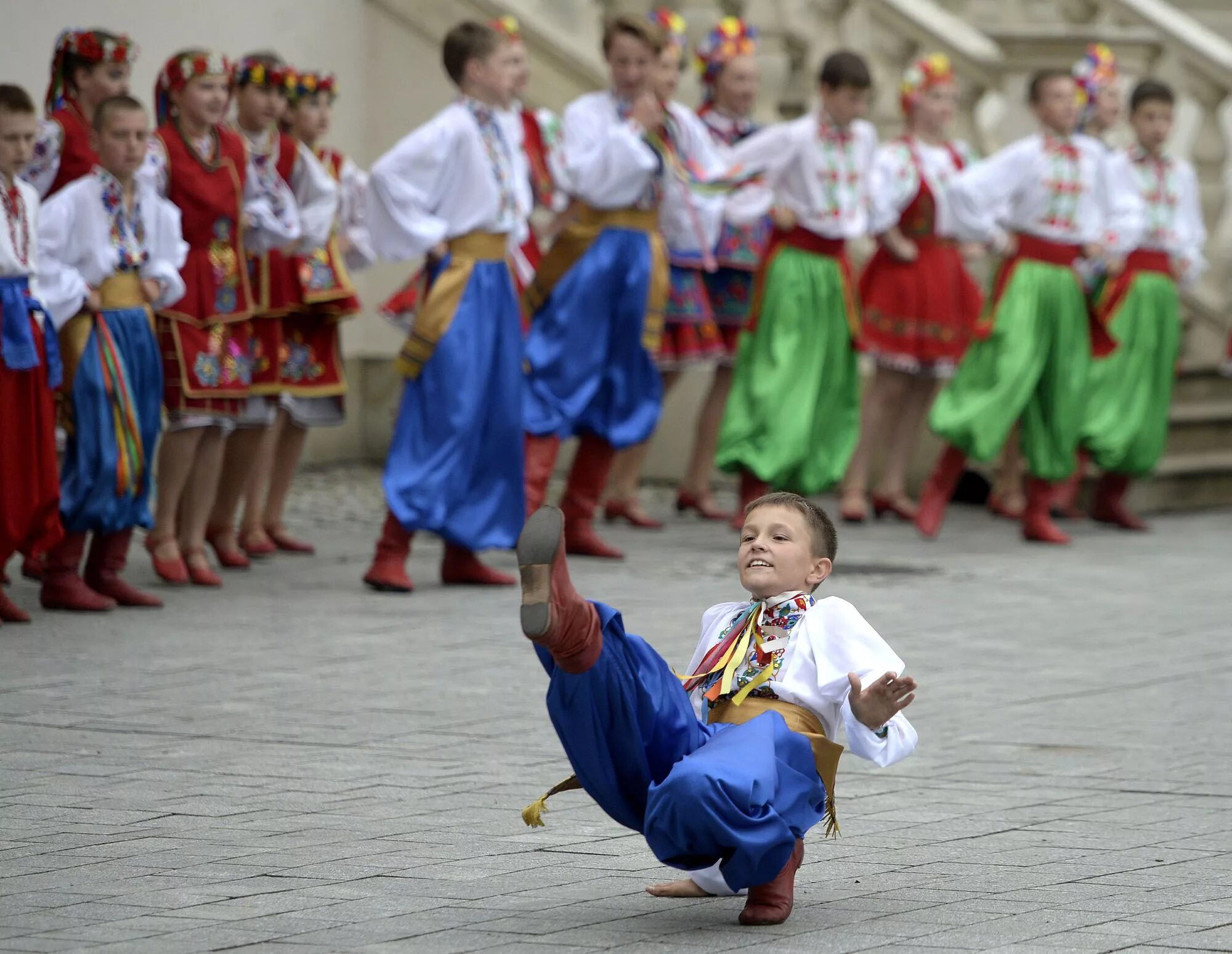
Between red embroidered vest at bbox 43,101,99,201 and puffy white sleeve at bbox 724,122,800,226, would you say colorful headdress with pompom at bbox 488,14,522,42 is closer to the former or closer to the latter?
puffy white sleeve at bbox 724,122,800,226

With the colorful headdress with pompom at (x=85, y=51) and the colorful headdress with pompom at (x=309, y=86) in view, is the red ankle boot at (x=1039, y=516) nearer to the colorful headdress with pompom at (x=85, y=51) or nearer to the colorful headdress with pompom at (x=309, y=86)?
the colorful headdress with pompom at (x=309, y=86)

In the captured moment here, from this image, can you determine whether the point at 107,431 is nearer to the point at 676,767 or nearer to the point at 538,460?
the point at 538,460

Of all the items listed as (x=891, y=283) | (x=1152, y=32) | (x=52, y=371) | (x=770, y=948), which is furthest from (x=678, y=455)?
(x=770, y=948)

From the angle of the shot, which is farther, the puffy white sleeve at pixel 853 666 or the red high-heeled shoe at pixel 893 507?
the red high-heeled shoe at pixel 893 507

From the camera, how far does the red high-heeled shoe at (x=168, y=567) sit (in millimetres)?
8547

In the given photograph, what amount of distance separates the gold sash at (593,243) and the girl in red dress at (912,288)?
1782 millimetres

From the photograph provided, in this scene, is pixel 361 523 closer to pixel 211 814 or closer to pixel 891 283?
pixel 891 283

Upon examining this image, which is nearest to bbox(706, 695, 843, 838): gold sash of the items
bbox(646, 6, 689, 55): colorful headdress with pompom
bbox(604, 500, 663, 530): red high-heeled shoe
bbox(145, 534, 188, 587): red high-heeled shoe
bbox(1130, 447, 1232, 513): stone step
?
bbox(145, 534, 188, 587): red high-heeled shoe

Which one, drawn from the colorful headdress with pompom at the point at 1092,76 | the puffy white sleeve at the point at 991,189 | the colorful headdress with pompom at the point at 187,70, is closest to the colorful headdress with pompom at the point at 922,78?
the colorful headdress with pompom at the point at 1092,76

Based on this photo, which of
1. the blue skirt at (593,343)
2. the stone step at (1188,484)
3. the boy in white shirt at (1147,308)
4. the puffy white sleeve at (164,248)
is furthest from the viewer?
the stone step at (1188,484)

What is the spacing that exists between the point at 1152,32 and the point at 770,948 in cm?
1024

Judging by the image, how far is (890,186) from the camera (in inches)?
435

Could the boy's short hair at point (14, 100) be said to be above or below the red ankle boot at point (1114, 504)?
above

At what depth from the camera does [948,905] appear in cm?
414
